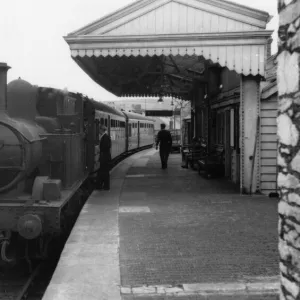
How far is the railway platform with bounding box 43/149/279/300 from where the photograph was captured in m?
4.74

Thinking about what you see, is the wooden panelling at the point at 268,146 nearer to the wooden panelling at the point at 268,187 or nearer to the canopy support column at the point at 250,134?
the wooden panelling at the point at 268,187

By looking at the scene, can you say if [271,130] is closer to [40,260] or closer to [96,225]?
[96,225]

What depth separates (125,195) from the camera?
10961 millimetres

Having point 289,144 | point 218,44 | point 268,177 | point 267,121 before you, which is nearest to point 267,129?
point 267,121

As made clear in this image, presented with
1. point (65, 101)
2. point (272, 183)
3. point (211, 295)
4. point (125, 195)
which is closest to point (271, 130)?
point (272, 183)

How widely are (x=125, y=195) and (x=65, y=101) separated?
3482 mm

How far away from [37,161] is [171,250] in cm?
245

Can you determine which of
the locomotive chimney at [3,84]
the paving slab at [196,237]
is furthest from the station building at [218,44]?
the locomotive chimney at [3,84]

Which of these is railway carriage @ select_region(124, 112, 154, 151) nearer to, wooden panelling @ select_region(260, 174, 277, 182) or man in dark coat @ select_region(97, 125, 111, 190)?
man in dark coat @ select_region(97, 125, 111, 190)

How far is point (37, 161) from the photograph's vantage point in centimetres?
707

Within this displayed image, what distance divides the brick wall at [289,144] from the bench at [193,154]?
13.4 metres

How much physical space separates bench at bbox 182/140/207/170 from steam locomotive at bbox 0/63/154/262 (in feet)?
25.9

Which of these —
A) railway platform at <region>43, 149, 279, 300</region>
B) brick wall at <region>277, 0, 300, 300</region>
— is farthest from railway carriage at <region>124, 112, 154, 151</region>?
brick wall at <region>277, 0, 300, 300</region>

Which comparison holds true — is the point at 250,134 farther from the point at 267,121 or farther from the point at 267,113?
the point at 267,113
